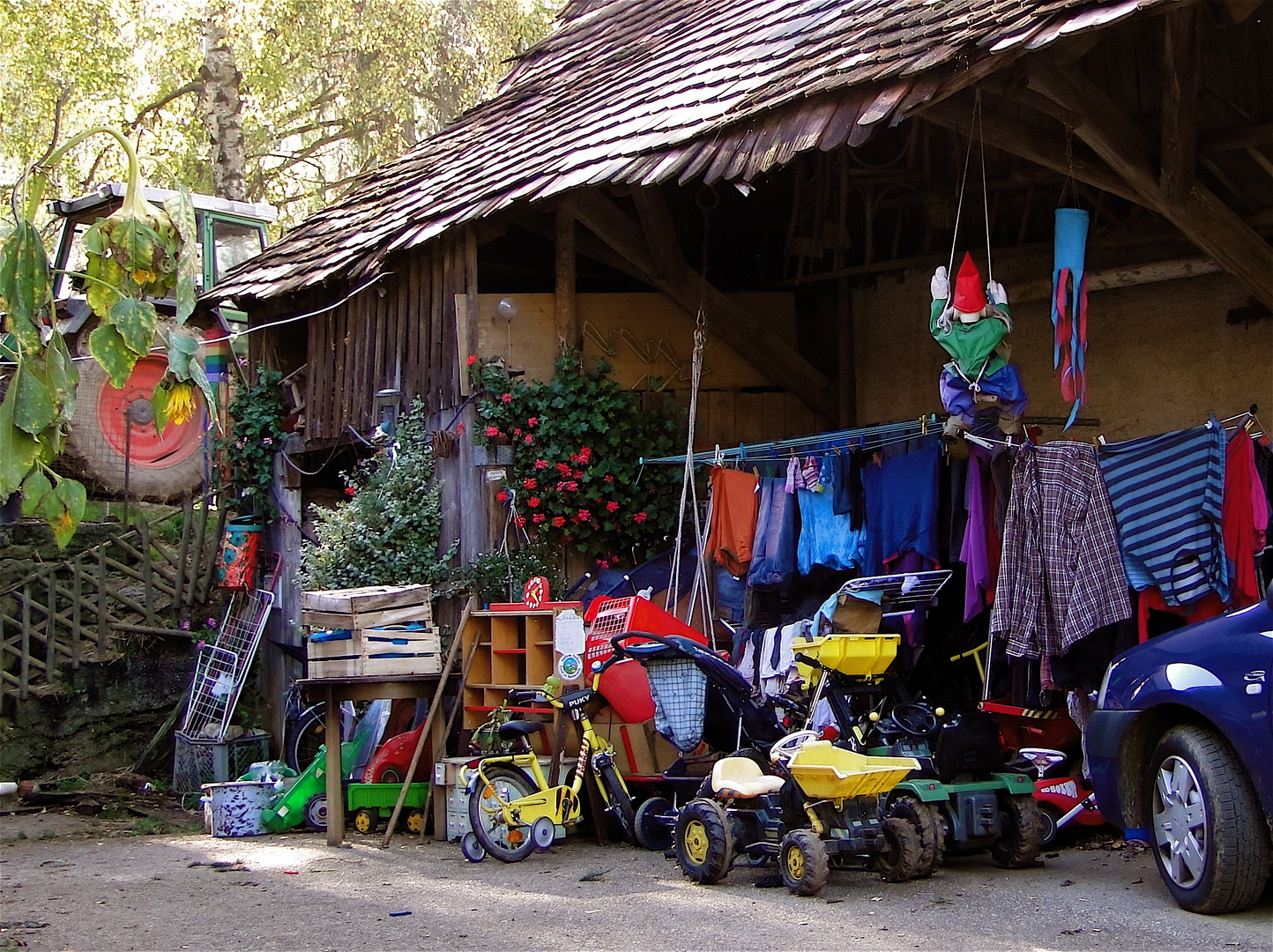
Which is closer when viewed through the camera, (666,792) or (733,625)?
(666,792)

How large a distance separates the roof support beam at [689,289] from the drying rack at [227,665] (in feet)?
17.7

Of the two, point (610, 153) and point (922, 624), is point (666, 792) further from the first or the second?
point (610, 153)

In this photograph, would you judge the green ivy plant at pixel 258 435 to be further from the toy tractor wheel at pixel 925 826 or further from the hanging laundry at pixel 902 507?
the toy tractor wheel at pixel 925 826

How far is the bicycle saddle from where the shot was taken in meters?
8.38

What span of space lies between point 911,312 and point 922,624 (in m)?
3.83

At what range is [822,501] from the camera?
931 cm

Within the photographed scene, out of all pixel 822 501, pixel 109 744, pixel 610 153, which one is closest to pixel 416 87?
pixel 109 744

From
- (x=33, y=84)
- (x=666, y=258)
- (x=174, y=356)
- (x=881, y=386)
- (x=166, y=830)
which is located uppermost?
(x=33, y=84)

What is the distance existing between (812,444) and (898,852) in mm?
3784

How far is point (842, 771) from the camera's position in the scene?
20.7ft

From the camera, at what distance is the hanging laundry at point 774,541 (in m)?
9.45

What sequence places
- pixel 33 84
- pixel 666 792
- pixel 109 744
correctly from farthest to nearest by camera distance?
pixel 33 84
pixel 109 744
pixel 666 792

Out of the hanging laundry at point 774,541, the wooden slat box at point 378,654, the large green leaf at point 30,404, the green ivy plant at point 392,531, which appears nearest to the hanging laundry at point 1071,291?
the hanging laundry at point 774,541

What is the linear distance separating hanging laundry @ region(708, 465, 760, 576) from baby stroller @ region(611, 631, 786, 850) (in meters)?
1.19
